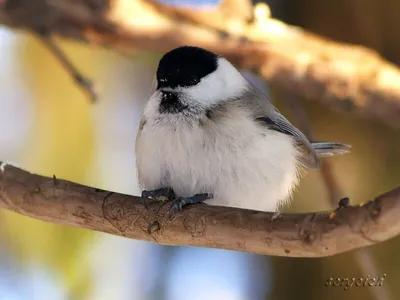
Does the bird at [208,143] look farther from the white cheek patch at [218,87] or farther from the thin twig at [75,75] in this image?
the thin twig at [75,75]

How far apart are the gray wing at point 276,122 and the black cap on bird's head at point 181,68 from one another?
0.11 metres

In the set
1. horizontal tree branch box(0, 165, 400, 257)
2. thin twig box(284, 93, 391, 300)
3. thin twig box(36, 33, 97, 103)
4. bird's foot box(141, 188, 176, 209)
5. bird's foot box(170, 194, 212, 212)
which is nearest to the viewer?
horizontal tree branch box(0, 165, 400, 257)

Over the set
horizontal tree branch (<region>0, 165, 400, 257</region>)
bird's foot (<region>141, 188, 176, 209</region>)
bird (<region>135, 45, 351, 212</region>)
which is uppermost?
bird (<region>135, 45, 351, 212</region>)

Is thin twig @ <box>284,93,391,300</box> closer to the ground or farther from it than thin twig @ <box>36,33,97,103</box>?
closer to the ground

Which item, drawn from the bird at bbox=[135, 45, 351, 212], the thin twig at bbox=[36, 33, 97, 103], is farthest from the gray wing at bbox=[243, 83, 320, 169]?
the thin twig at bbox=[36, 33, 97, 103]

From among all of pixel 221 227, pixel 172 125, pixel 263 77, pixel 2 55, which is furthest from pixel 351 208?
pixel 2 55

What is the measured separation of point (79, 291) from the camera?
5.46ft

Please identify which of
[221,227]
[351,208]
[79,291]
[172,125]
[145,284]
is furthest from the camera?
[145,284]

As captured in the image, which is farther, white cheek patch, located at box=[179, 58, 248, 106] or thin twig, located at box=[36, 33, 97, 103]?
thin twig, located at box=[36, 33, 97, 103]

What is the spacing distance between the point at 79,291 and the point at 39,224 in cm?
25

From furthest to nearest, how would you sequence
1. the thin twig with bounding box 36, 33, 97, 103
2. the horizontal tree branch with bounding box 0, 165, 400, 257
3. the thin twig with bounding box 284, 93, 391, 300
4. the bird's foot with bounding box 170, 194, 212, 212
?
the thin twig with bounding box 36, 33, 97, 103 → the thin twig with bounding box 284, 93, 391, 300 → the bird's foot with bounding box 170, 194, 212, 212 → the horizontal tree branch with bounding box 0, 165, 400, 257

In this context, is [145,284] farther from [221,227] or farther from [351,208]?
[351,208]

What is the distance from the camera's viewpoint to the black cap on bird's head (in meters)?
1.06

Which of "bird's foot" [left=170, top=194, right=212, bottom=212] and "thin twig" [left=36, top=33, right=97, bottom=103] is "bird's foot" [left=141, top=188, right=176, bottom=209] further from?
"thin twig" [left=36, top=33, right=97, bottom=103]
